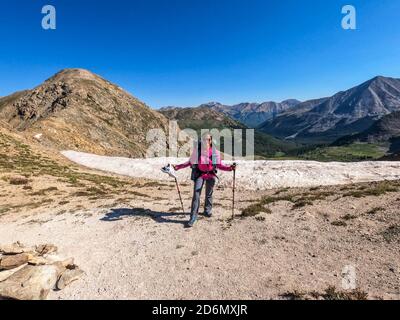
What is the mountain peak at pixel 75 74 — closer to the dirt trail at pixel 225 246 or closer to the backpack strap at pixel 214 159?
the dirt trail at pixel 225 246

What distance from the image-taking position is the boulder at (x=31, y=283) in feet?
29.0

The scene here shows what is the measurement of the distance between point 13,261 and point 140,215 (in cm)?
693

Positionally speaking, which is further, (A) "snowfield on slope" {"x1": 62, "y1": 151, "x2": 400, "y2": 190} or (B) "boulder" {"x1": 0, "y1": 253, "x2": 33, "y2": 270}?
(A) "snowfield on slope" {"x1": 62, "y1": 151, "x2": 400, "y2": 190}

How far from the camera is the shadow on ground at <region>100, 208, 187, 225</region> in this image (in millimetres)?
15687

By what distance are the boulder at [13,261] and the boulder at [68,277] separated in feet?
6.00

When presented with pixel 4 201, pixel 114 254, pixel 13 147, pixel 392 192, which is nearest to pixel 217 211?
pixel 114 254

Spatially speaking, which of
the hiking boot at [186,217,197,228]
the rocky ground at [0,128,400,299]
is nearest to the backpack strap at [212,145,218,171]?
the hiking boot at [186,217,197,228]

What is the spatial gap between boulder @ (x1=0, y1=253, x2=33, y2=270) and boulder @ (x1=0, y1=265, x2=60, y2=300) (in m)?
0.66

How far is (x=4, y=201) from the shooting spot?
2186 cm

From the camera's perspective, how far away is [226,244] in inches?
483

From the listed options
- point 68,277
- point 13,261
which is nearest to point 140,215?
point 68,277
